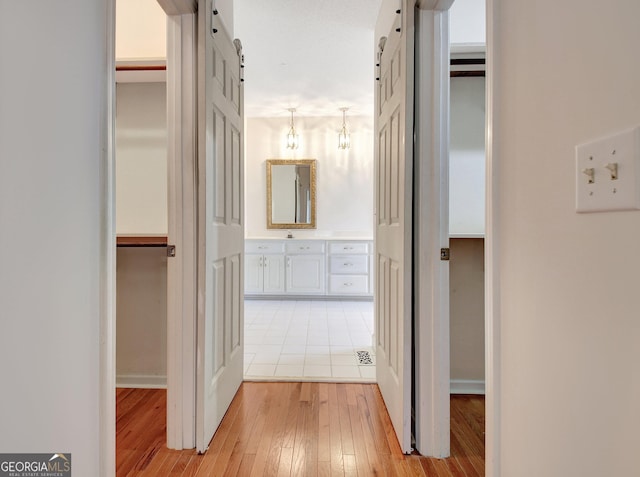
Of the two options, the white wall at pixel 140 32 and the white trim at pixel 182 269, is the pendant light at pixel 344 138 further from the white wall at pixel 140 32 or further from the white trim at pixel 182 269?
the white trim at pixel 182 269

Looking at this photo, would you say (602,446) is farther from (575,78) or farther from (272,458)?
(272,458)

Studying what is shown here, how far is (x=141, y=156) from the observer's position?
203 centimetres

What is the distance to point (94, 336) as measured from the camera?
80 cm

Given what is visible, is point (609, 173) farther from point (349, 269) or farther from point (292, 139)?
point (292, 139)

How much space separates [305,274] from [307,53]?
2628mm

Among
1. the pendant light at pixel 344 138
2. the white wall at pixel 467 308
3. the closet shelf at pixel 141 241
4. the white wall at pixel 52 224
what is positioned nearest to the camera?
the white wall at pixel 52 224

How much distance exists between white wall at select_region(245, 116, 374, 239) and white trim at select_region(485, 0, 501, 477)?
411cm

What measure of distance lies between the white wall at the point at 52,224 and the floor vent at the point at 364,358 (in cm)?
187

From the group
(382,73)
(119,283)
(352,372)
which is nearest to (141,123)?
(119,283)

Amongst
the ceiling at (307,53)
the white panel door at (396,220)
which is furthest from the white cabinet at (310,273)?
the white panel door at (396,220)

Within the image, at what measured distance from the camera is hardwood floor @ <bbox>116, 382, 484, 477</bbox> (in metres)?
1.33

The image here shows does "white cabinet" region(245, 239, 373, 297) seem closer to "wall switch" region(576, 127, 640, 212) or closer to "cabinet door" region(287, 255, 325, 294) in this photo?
"cabinet door" region(287, 255, 325, 294)

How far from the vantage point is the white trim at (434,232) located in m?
1.39

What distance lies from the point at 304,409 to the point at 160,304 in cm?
107
